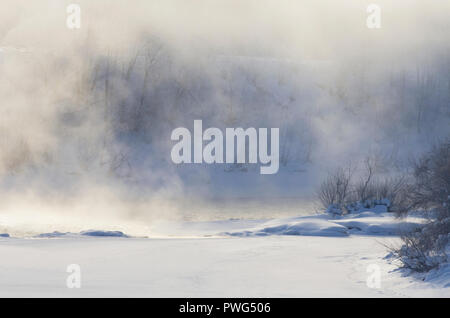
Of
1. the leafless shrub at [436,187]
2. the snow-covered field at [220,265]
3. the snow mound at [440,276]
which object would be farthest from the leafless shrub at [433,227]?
the snow-covered field at [220,265]

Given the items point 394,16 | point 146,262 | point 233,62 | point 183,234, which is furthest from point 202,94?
point 146,262

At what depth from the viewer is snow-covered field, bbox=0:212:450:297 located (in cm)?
872

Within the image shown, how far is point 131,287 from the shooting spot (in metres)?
8.87

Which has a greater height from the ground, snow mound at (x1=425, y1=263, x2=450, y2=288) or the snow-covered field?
snow mound at (x1=425, y1=263, x2=450, y2=288)

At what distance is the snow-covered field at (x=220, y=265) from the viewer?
872cm

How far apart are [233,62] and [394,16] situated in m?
14.3

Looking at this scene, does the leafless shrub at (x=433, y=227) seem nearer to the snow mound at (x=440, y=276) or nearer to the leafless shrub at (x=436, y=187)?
the leafless shrub at (x=436, y=187)

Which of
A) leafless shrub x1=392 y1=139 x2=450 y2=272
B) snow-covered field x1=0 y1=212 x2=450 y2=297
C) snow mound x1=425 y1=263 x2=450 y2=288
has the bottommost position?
snow-covered field x1=0 y1=212 x2=450 y2=297

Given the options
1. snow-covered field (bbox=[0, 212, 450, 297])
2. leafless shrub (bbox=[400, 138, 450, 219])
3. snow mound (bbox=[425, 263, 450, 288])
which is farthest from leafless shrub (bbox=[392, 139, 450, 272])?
snow-covered field (bbox=[0, 212, 450, 297])

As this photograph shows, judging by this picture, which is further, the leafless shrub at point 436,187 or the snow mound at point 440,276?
the leafless shrub at point 436,187

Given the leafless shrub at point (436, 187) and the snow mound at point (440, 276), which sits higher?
the leafless shrub at point (436, 187)

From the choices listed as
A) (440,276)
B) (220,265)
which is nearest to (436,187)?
(440,276)

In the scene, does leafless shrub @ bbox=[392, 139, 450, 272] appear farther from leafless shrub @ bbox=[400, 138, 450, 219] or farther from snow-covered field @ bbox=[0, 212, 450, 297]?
snow-covered field @ bbox=[0, 212, 450, 297]

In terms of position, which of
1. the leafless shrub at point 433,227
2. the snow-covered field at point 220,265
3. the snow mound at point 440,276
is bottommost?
the snow-covered field at point 220,265
